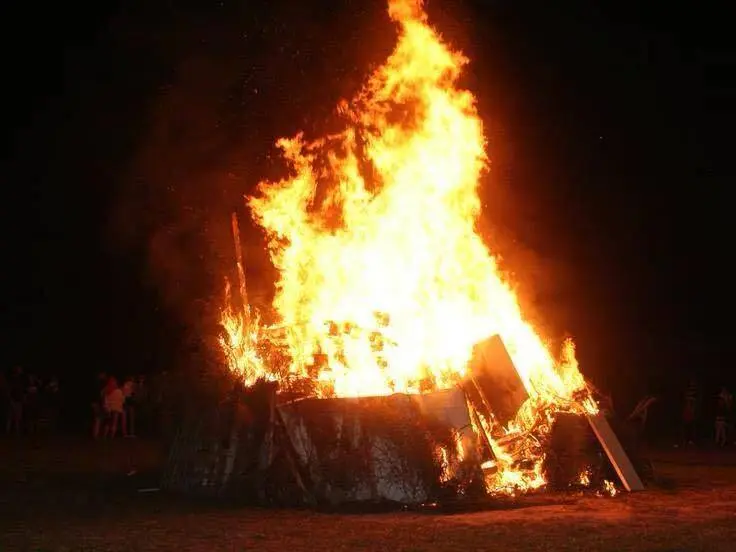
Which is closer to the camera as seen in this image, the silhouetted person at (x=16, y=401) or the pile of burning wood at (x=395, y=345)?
the pile of burning wood at (x=395, y=345)

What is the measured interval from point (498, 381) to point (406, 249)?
A: 2.39 metres

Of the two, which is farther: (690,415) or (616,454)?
(690,415)

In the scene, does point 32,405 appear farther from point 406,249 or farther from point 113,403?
point 406,249

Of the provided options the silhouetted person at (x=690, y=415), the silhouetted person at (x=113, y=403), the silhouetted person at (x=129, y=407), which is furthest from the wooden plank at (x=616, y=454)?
the silhouetted person at (x=129, y=407)

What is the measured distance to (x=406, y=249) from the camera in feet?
49.9

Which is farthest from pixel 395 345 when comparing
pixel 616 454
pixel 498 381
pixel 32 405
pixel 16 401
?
pixel 16 401

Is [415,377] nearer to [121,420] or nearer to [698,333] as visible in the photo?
[121,420]

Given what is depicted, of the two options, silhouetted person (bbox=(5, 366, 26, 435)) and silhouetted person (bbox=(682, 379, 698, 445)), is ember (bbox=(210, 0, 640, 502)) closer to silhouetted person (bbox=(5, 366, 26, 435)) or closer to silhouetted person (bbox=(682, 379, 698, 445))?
silhouetted person (bbox=(682, 379, 698, 445))

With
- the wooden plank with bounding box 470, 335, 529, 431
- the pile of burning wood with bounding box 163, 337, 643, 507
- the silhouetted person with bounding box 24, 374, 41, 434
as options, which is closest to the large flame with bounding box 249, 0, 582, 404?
the wooden plank with bounding box 470, 335, 529, 431

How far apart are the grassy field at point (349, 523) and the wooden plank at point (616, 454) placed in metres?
0.33

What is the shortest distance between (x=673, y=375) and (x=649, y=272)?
17.1 feet

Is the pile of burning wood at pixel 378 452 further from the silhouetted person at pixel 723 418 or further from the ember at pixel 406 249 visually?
the silhouetted person at pixel 723 418

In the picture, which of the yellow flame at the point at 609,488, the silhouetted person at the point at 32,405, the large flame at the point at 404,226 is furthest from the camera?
the silhouetted person at the point at 32,405

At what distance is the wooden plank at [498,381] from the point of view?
47.4 feet
